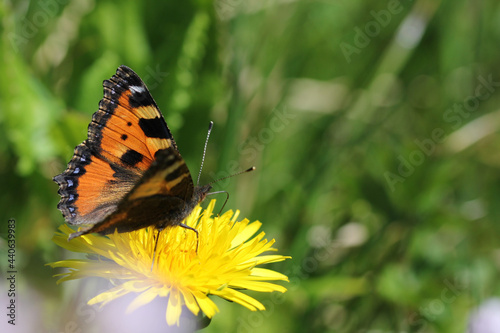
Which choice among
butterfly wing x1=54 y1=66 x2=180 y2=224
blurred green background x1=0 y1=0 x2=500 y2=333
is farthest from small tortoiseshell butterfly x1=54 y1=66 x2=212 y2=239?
blurred green background x1=0 y1=0 x2=500 y2=333

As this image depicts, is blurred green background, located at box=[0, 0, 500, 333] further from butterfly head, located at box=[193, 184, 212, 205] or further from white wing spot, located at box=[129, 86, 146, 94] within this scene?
white wing spot, located at box=[129, 86, 146, 94]

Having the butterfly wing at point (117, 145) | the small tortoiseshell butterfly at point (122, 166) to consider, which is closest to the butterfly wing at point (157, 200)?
the small tortoiseshell butterfly at point (122, 166)

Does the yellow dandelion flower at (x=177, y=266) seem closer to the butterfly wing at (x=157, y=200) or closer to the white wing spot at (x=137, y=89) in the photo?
the butterfly wing at (x=157, y=200)

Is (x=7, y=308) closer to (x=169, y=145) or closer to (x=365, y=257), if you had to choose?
(x=169, y=145)

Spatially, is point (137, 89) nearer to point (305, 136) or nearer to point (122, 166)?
point (122, 166)

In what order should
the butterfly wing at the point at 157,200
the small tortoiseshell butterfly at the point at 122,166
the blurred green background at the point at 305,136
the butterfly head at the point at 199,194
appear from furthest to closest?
the blurred green background at the point at 305,136 → the butterfly head at the point at 199,194 → the small tortoiseshell butterfly at the point at 122,166 → the butterfly wing at the point at 157,200

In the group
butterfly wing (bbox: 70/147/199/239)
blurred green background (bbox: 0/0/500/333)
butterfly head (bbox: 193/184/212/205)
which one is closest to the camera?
butterfly wing (bbox: 70/147/199/239)
